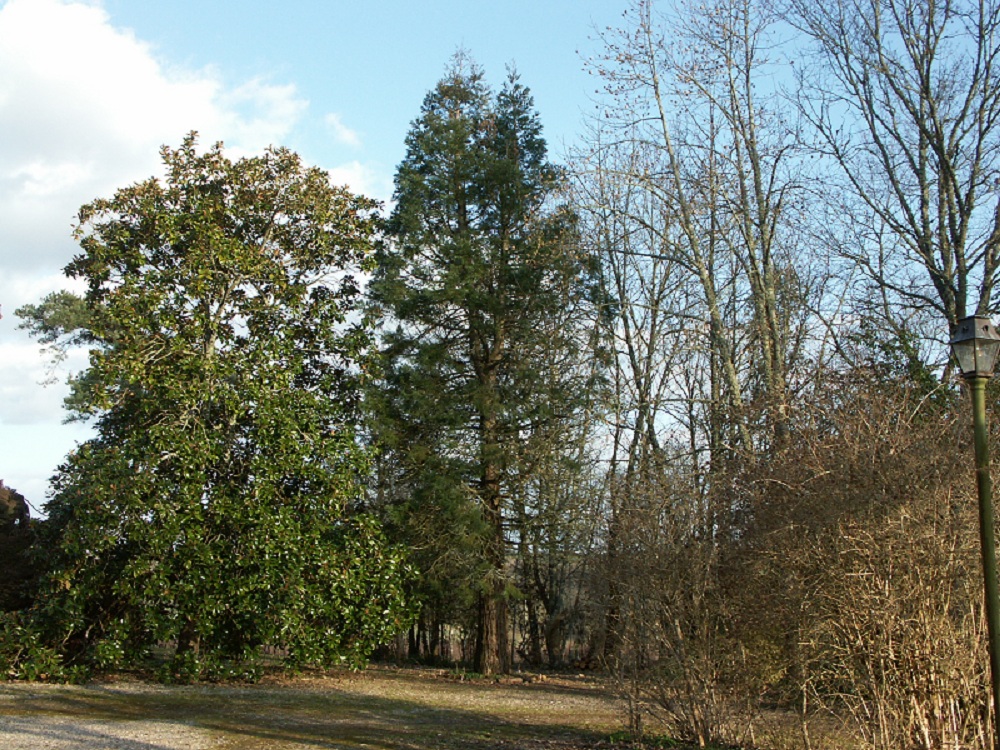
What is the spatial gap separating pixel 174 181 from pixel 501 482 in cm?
862

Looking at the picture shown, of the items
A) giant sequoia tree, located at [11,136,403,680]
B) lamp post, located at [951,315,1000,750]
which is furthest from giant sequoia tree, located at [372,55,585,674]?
lamp post, located at [951,315,1000,750]

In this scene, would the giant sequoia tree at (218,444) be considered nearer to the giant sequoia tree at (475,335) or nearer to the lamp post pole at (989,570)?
the giant sequoia tree at (475,335)

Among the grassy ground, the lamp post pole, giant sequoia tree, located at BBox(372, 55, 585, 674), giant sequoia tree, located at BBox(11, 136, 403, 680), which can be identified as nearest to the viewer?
the lamp post pole

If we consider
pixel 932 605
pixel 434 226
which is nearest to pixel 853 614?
pixel 932 605

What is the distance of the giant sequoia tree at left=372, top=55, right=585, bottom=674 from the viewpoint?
1788 cm

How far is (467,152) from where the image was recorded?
19141mm

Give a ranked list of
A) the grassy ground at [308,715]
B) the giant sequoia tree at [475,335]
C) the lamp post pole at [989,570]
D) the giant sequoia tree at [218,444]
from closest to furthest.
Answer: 1. the lamp post pole at [989,570]
2. the grassy ground at [308,715]
3. the giant sequoia tree at [218,444]
4. the giant sequoia tree at [475,335]

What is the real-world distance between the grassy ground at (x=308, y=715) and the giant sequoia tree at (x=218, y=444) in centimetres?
99

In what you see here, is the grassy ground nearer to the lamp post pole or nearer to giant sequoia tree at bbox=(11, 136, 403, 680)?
giant sequoia tree at bbox=(11, 136, 403, 680)

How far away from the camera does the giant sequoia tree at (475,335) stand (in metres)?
17.9

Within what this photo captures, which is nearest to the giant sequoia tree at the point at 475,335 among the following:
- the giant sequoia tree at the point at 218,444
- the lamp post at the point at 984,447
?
the giant sequoia tree at the point at 218,444

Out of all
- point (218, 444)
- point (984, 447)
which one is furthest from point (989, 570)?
point (218, 444)

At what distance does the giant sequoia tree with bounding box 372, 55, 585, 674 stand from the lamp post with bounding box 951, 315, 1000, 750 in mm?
11392

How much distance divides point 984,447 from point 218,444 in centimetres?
1195
